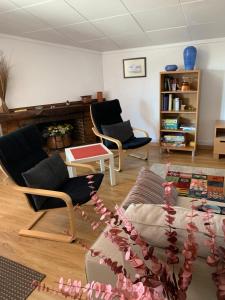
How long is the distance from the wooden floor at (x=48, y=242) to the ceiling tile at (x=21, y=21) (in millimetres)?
2071

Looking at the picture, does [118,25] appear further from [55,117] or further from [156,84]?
[55,117]

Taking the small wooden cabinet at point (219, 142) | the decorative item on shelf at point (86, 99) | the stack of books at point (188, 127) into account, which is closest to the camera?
the small wooden cabinet at point (219, 142)

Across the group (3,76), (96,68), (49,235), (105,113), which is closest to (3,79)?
(3,76)

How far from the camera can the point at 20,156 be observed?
2074 millimetres

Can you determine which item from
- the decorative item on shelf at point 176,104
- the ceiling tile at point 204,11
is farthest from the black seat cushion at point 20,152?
the decorative item on shelf at point 176,104

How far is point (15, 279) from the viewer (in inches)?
63.8

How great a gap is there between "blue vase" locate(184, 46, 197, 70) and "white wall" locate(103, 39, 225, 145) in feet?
1.04

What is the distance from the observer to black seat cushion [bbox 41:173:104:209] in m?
1.93

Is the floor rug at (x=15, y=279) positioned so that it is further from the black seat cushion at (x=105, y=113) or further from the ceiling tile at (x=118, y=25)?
the ceiling tile at (x=118, y=25)

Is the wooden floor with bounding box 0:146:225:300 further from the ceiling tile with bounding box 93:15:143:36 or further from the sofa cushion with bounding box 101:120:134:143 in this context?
the ceiling tile with bounding box 93:15:143:36

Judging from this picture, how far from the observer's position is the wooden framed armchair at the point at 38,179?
6.21 ft

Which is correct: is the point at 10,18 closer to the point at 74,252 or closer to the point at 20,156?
the point at 20,156

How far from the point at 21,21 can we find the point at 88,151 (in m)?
1.77

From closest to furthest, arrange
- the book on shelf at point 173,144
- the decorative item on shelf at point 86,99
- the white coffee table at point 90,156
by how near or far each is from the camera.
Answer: the white coffee table at point 90,156 → the book on shelf at point 173,144 → the decorative item on shelf at point 86,99
